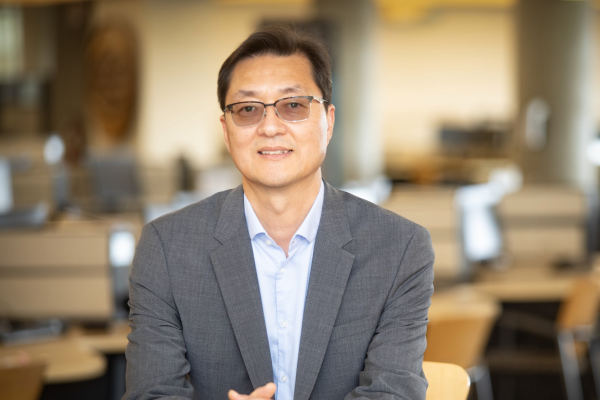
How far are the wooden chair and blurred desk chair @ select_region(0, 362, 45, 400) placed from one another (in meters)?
1.22

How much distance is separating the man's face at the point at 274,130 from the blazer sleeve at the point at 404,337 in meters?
0.30

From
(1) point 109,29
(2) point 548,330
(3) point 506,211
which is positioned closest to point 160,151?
(1) point 109,29

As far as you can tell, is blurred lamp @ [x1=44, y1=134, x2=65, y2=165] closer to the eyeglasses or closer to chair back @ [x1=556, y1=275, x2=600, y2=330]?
chair back @ [x1=556, y1=275, x2=600, y2=330]

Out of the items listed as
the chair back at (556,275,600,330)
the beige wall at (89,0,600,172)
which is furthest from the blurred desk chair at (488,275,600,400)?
the beige wall at (89,0,600,172)

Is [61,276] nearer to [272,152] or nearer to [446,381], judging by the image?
[272,152]

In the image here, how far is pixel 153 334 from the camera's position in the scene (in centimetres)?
151

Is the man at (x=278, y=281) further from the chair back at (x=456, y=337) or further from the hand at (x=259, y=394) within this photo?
the chair back at (x=456, y=337)

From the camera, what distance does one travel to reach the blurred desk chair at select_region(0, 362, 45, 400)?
85.0 inches

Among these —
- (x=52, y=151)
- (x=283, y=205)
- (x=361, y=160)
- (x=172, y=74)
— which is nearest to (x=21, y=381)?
(x=283, y=205)

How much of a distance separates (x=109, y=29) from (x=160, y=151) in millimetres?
1878

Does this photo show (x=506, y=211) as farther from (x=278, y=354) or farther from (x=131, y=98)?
(x=131, y=98)

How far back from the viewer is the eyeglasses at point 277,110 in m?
1.55

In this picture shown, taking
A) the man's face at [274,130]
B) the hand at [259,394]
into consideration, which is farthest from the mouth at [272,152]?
the hand at [259,394]

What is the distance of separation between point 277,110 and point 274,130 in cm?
5
